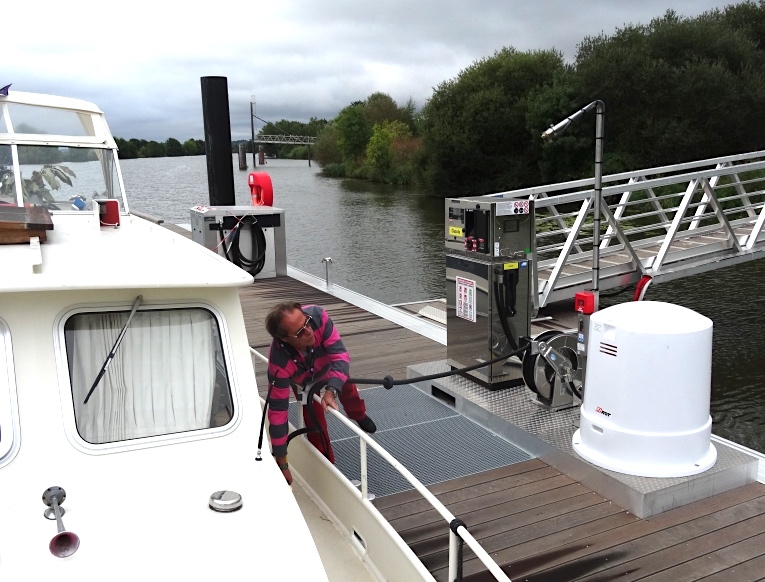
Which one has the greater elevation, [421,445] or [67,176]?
[67,176]

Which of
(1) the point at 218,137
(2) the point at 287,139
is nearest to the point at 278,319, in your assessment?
(1) the point at 218,137

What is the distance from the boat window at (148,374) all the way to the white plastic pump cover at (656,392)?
238cm

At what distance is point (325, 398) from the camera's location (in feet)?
13.2

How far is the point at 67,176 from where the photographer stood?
18.8 ft

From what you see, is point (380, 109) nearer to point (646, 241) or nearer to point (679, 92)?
point (679, 92)

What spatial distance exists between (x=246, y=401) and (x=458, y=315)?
9.39 ft

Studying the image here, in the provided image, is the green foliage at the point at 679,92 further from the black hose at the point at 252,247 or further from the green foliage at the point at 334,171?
the green foliage at the point at 334,171

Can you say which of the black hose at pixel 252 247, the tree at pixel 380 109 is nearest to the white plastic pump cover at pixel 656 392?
the black hose at pixel 252 247

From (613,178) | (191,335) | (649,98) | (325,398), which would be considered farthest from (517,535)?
(649,98)

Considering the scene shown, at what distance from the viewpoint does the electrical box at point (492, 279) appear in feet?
17.9

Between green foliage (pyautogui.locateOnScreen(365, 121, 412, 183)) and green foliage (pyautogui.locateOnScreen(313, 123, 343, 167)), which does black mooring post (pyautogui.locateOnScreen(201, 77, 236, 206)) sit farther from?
green foliage (pyautogui.locateOnScreen(313, 123, 343, 167))

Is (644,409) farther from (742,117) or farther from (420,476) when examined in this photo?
(742,117)

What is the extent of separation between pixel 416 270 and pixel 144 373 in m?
15.0

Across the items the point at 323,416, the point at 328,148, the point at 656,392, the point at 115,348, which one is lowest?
the point at 323,416
